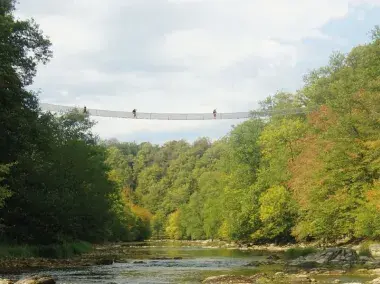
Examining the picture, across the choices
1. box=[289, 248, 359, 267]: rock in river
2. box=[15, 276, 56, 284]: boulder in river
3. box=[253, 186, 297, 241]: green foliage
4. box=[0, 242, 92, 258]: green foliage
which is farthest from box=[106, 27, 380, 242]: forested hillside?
box=[15, 276, 56, 284]: boulder in river

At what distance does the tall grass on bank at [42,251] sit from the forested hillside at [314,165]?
21.7 metres

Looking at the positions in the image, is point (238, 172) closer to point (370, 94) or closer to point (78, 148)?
point (78, 148)

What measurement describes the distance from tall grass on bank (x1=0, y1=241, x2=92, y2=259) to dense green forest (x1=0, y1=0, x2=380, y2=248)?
107 cm

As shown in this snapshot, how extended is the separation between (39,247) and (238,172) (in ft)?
135

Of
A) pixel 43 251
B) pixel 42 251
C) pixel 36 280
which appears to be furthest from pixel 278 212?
pixel 36 280

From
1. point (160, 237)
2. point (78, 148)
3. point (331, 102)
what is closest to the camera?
point (331, 102)

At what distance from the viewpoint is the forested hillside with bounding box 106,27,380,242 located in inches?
1833

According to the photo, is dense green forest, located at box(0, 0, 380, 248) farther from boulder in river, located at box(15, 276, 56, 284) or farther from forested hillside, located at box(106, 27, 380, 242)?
boulder in river, located at box(15, 276, 56, 284)

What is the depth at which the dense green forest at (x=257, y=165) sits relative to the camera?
39469 mm

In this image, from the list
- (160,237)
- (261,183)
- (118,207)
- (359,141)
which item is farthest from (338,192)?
(160,237)

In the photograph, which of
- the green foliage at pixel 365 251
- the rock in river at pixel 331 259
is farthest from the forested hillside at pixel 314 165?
the rock in river at pixel 331 259

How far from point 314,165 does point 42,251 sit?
83.0 ft

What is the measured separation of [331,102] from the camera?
5284 cm

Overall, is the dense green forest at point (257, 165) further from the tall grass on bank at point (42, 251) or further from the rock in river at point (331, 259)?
the rock in river at point (331, 259)
